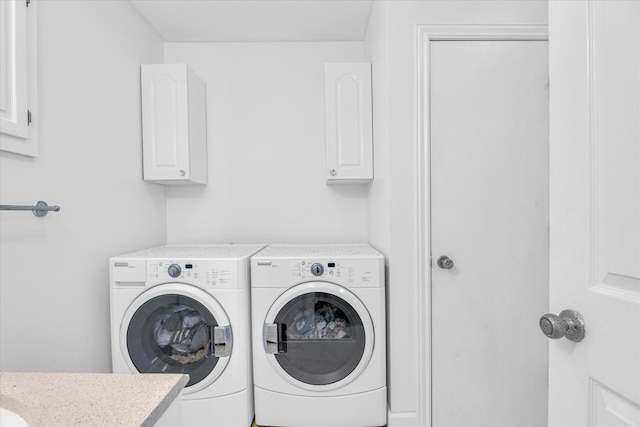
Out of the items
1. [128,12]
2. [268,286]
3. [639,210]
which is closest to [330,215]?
[268,286]

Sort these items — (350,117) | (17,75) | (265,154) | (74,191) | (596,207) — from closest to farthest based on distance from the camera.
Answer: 1. (596,207)
2. (17,75)
3. (74,191)
4. (350,117)
5. (265,154)

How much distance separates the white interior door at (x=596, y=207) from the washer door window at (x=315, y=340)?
1.07m

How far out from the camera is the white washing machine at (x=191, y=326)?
1.75 meters

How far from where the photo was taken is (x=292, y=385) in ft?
5.92

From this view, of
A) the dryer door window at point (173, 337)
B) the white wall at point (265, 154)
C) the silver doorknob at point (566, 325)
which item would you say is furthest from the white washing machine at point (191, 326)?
the silver doorknob at point (566, 325)

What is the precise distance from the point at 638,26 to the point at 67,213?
196 centimetres

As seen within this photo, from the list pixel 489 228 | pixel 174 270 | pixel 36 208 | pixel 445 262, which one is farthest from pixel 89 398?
pixel 489 228

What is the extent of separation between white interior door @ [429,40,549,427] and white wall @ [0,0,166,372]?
1709 millimetres

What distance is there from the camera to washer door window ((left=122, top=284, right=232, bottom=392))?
174 centimetres

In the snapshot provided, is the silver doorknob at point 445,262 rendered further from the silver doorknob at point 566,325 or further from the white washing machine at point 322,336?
the silver doorknob at point 566,325

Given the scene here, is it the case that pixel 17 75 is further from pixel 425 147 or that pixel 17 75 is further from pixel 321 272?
pixel 425 147

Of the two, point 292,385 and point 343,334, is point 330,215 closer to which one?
point 343,334

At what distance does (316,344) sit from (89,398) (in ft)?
3.85

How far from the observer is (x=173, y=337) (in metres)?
1.80
